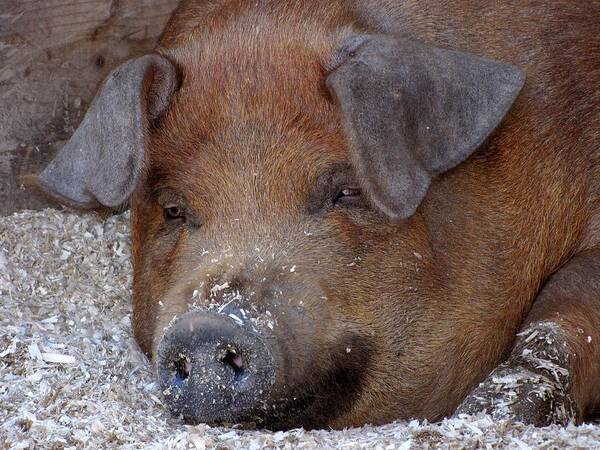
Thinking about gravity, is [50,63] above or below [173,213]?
above

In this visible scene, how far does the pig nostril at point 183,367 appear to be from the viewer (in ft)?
12.1

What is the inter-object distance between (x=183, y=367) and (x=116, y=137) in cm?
90

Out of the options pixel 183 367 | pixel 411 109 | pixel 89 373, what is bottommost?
pixel 89 373

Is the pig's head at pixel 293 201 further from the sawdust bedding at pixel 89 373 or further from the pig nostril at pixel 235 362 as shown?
the sawdust bedding at pixel 89 373

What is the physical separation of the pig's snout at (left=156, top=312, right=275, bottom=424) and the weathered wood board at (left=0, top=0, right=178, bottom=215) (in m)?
2.20

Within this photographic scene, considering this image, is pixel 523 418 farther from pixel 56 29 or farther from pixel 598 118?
pixel 56 29

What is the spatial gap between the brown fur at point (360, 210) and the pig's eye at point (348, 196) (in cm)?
4

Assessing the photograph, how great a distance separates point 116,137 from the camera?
4176 mm

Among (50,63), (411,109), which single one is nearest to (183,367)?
(411,109)

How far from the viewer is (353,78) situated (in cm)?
397

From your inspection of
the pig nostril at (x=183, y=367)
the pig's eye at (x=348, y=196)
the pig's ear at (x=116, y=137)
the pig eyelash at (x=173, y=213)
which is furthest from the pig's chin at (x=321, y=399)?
the pig's ear at (x=116, y=137)

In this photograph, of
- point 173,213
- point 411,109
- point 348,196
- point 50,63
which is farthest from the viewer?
point 50,63

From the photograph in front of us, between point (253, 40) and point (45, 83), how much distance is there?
161 cm

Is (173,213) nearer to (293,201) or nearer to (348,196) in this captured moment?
(293,201)
